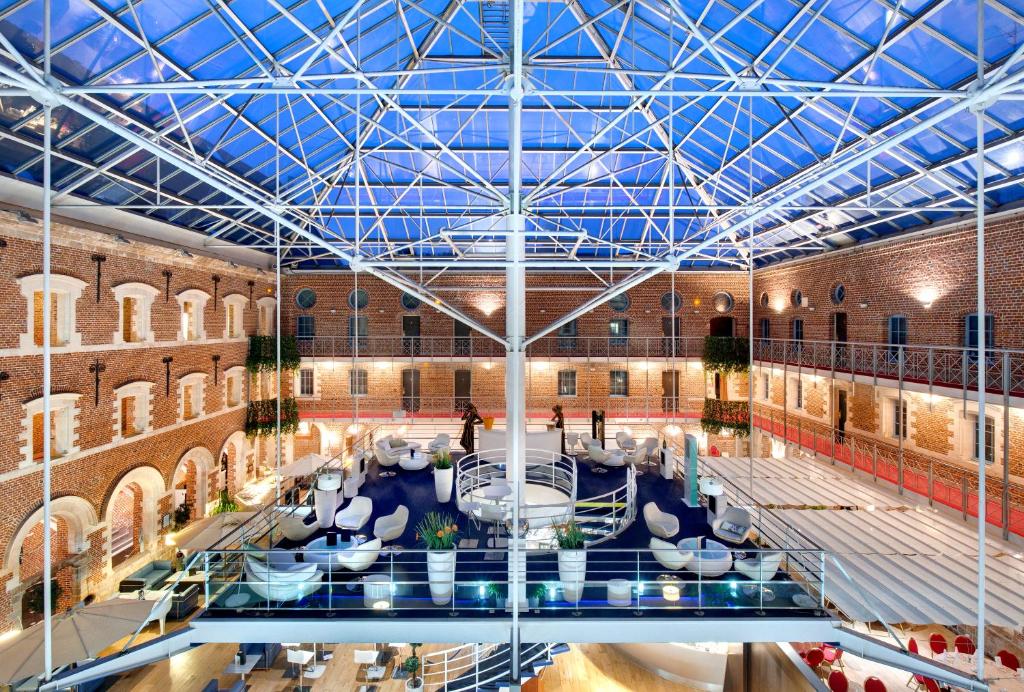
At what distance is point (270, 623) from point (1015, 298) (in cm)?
1509

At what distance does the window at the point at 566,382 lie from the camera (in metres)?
22.2

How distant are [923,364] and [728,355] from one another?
743 centimetres

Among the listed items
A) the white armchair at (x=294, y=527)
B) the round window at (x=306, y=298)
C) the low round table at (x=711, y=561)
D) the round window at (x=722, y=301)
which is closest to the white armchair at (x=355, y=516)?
the white armchair at (x=294, y=527)

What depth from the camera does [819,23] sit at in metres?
8.48

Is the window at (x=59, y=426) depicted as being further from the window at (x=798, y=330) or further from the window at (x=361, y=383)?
the window at (x=798, y=330)

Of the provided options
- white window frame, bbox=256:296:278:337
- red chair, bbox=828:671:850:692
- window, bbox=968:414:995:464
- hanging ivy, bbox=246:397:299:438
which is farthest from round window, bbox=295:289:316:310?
window, bbox=968:414:995:464

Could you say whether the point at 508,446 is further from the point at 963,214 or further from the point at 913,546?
the point at 963,214

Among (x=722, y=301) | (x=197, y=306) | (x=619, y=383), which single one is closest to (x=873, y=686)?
(x=619, y=383)

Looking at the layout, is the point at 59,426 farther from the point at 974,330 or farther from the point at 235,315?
the point at 974,330

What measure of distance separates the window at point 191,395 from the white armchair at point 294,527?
8.55 m

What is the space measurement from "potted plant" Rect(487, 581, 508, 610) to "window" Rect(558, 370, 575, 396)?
14884 millimetres

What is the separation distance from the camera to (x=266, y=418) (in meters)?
19.3

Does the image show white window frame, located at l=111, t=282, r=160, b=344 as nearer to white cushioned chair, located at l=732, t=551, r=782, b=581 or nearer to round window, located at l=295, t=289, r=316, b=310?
round window, located at l=295, t=289, r=316, b=310

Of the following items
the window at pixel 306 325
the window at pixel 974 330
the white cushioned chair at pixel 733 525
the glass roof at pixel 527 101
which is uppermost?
the glass roof at pixel 527 101
